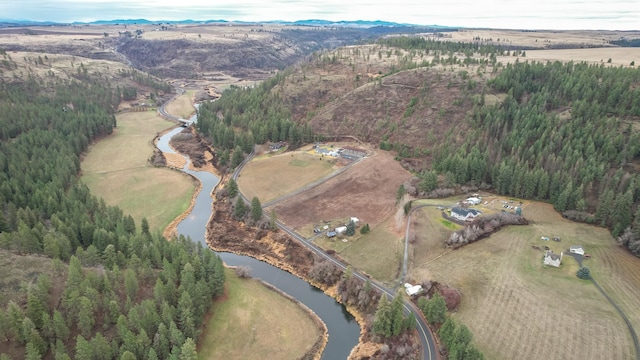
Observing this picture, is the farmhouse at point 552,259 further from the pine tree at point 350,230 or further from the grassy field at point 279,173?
the grassy field at point 279,173

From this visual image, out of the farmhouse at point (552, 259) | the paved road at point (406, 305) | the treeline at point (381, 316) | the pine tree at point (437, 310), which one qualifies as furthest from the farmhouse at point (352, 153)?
the pine tree at point (437, 310)

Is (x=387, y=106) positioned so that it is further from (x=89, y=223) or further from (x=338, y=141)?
(x=89, y=223)

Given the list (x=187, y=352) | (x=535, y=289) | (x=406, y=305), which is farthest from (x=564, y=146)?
(x=187, y=352)

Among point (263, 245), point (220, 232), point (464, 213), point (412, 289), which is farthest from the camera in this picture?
point (220, 232)

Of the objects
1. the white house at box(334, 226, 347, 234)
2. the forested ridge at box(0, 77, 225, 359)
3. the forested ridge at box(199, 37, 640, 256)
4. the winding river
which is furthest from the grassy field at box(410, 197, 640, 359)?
the forested ridge at box(0, 77, 225, 359)

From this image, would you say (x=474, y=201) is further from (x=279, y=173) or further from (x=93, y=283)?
(x=93, y=283)

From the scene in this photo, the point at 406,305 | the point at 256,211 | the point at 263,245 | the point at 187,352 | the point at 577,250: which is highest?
the point at 577,250

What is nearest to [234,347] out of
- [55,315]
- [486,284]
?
[55,315]

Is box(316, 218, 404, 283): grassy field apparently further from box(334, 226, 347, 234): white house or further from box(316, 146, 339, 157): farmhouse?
Result: box(316, 146, 339, 157): farmhouse
